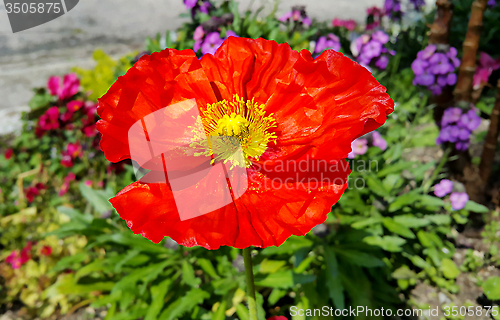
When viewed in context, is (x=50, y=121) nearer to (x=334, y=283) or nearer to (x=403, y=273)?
(x=334, y=283)

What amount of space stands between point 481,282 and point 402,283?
0.46m

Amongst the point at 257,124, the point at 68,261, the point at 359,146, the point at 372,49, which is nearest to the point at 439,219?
the point at 359,146

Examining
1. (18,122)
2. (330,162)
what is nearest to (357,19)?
(18,122)

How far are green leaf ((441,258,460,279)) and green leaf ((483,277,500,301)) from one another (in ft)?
0.47

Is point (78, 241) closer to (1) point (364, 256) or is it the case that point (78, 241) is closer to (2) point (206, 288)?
(2) point (206, 288)

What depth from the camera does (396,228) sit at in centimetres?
177

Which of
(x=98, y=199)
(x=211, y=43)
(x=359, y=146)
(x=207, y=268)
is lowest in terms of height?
(x=207, y=268)

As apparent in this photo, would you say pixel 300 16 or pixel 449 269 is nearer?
pixel 449 269

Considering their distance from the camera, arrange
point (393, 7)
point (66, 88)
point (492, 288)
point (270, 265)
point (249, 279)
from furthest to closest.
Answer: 1. point (393, 7)
2. point (66, 88)
3. point (492, 288)
4. point (270, 265)
5. point (249, 279)

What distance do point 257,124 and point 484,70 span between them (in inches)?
110

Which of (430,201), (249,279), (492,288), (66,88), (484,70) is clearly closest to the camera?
(249,279)

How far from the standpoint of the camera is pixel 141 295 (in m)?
1.66

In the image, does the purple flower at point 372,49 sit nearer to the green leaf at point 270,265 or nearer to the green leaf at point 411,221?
the green leaf at point 411,221

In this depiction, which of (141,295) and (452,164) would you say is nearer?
(141,295)
